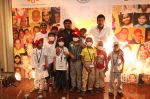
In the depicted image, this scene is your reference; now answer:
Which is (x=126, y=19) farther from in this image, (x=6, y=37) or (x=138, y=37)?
(x=6, y=37)

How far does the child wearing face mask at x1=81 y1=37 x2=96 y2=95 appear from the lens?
5.55m

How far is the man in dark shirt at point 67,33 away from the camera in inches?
228

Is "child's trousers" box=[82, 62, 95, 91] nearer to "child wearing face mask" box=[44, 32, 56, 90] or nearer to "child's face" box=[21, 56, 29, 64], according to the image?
"child wearing face mask" box=[44, 32, 56, 90]

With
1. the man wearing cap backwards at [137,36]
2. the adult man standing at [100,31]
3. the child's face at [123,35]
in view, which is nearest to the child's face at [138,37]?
the man wearing cap backwards at [137,36]

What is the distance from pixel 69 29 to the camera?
6.00 metres

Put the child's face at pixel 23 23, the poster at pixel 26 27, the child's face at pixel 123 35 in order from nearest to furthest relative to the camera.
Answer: the child's face at pixel 123 35, the poster at pixel 26 27, the child's face at pixel 23 23

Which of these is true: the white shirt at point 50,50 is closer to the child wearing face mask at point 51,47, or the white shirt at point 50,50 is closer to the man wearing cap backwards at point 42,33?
the child wearing face mask at point 51,47

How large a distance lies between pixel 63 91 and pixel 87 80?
626 mm

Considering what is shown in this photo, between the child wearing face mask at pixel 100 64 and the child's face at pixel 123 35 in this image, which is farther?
the child's face at pixel 123 35

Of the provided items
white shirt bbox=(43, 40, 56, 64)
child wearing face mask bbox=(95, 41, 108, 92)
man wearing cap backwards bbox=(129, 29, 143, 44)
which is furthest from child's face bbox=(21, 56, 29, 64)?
man wearing cap backwards bbox=(129, 29, 143, 44)

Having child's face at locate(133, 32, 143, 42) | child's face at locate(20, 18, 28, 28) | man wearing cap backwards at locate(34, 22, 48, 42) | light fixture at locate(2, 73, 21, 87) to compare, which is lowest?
light fixture at locate(2, 73, 21, 87)

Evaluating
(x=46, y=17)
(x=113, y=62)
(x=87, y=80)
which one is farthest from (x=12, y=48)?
(x=113, y=62)

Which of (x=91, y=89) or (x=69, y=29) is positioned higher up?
(x=69, y=29)

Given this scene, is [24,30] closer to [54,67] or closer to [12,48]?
[12,48]
